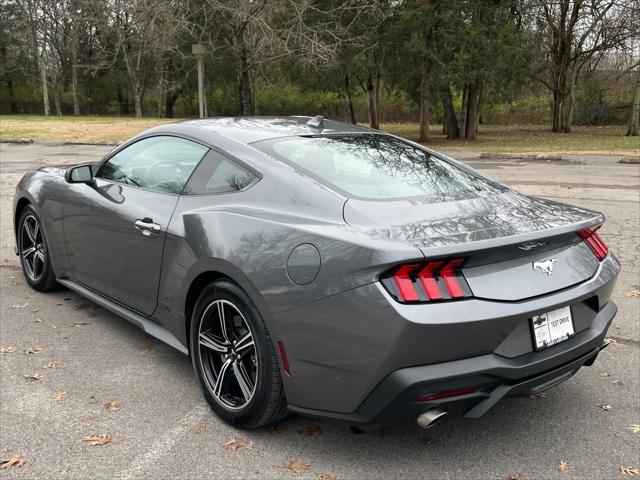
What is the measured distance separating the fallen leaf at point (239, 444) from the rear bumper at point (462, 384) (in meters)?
0.38

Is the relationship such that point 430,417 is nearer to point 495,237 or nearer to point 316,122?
point 495,237

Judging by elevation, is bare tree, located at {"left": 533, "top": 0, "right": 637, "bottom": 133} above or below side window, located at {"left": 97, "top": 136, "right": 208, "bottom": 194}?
above

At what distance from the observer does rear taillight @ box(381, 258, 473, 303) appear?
2381mm

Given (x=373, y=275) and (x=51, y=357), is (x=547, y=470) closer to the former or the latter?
(x=373, y=275)

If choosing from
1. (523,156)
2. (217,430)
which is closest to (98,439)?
(217,430)

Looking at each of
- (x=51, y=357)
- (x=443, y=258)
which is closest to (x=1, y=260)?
(x=51, y=357)

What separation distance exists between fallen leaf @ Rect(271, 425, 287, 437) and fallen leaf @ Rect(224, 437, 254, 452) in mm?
135

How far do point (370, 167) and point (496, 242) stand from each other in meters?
1.06

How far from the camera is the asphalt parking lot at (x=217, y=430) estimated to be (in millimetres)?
2770

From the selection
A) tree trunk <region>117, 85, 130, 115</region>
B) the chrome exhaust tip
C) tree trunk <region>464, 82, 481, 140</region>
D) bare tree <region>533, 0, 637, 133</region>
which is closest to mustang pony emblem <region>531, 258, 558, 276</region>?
the chrome exhaust tip

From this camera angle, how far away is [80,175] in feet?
13.9

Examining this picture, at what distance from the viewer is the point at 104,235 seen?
157 inches

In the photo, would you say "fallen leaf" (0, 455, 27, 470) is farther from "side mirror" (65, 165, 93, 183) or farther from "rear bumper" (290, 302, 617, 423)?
"side mirror" (65, 165, 93, 183)

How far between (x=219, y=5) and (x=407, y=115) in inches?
1169
